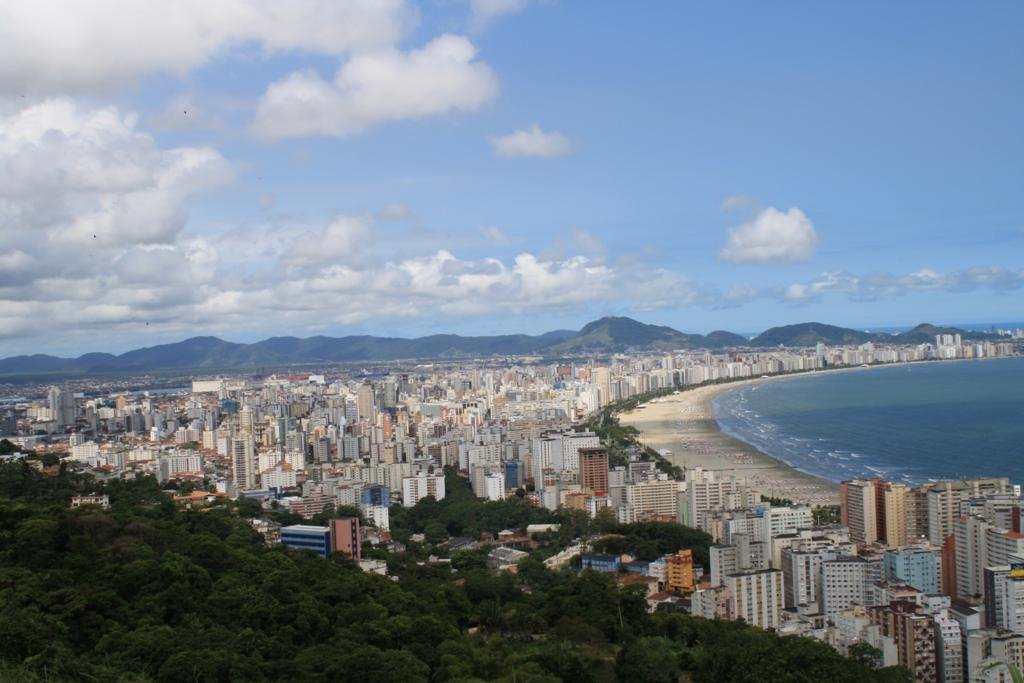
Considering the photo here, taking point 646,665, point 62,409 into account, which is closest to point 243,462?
point 62,409

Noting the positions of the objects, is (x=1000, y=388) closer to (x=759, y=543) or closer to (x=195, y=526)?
(x=759, y=543)

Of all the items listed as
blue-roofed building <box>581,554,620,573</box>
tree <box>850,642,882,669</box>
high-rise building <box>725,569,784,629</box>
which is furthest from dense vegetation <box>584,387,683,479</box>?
tree <box>850,642,882,669</box>

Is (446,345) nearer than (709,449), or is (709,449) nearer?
(709,449)

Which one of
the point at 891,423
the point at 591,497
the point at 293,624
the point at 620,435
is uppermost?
the point at 293,624

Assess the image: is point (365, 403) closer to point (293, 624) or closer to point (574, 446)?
point (574, 446)

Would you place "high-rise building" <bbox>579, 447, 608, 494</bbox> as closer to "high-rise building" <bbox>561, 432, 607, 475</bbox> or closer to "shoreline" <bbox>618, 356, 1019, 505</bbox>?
"high-rise building" <bbox>561, 432, 607, 475</bbox>

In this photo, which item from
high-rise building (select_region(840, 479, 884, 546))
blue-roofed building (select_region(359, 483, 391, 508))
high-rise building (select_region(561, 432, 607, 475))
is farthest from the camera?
high-rise building (select_region(561, 432, 607, 475))
